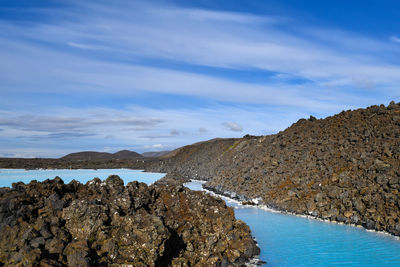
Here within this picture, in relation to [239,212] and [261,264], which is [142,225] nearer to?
[261,264]

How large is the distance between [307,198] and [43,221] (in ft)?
51.8

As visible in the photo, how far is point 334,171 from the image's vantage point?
20.9m

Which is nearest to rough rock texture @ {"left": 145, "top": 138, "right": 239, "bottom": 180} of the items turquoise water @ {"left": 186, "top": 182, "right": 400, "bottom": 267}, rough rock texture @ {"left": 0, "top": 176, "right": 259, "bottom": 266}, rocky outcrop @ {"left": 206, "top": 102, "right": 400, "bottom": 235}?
rocky outcrop @ {"left": 206, "top": 102, "right": 400, "bottom": 235}

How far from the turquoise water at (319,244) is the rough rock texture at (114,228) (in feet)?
5.11

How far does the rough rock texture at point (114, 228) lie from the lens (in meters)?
8.33

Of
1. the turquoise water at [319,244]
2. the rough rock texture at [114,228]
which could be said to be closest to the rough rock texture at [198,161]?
the turquoise water at [319,244]

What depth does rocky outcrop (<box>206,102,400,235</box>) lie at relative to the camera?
16.9m

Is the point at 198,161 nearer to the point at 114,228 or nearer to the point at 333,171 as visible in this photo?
the point at 333,171

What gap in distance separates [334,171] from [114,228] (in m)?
16.3

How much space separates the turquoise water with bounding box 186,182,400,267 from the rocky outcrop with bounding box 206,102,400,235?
1.29 meters

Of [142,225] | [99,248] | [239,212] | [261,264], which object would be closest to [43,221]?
[99,248]

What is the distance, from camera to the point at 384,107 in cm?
2617

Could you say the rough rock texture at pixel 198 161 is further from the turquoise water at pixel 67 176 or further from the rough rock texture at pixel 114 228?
the rough rock texture at pixel 114 228

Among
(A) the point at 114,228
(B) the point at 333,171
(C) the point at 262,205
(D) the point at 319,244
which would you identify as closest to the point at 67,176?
(C) the point at 262,205
